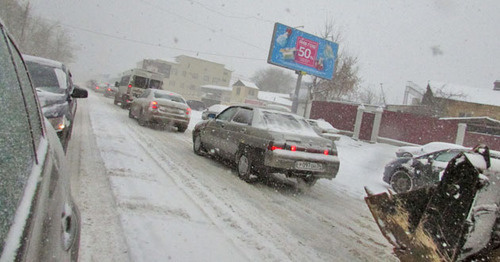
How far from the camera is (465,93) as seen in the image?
38906 mm

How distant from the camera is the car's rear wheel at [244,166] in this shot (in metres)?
6.27

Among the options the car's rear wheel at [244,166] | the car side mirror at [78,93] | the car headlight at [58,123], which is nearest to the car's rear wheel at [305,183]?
the car's rear wheel at [244,166]

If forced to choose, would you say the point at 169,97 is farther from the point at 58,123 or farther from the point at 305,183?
the point at 58,123

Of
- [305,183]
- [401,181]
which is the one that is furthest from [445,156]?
[305,183]

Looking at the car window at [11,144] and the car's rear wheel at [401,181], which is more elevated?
the car window at [11,144]

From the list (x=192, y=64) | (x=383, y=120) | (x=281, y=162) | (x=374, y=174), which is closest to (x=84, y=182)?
(x=281, y=162)

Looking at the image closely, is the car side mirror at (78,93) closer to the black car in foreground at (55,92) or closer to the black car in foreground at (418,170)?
the black car in foreground at (55,92)

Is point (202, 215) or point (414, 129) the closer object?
point (202, 215)

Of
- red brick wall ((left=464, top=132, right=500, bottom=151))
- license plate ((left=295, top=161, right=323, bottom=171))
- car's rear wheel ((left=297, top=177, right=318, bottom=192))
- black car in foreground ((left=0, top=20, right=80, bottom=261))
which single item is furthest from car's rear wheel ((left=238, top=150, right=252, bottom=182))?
red brick wall ((left=464, top=132, right=500, bottom=151))

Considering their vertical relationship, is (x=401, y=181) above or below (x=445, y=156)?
below

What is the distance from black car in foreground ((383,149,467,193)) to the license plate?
3.67 meters

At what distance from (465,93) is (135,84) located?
36878 millimetres

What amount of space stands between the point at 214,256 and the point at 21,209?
7.48 ft

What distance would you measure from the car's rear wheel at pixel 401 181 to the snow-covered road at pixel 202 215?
2114 mm
